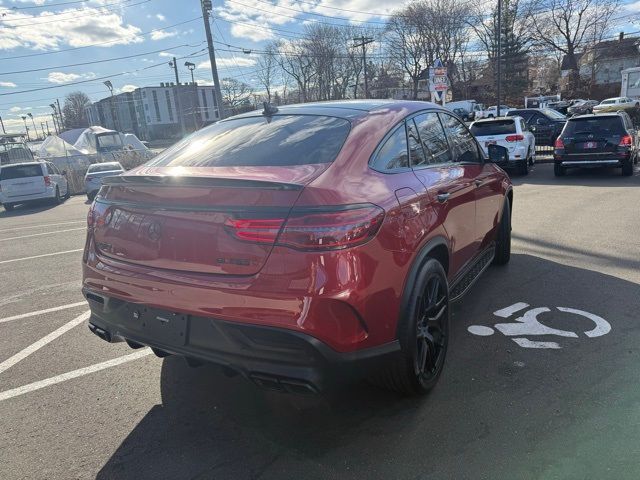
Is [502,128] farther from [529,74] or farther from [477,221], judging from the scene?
[529,74]

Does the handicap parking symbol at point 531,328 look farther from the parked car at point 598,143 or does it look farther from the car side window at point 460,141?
the parked car at point 598,143

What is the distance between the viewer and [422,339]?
2.93 m

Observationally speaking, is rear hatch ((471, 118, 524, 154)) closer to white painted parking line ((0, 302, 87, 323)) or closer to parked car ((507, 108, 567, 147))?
parked car ((507, 108, 567, 147))

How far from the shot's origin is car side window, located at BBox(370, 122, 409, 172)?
2832 millimetres

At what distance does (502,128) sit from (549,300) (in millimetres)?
10576

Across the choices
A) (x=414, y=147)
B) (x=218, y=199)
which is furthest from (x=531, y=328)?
(x=218, y=199)

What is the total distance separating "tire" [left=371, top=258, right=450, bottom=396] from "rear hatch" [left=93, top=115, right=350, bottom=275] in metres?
0.87

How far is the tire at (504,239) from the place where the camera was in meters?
5.32

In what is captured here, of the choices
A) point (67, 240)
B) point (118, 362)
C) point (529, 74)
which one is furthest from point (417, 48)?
point (118, 362)

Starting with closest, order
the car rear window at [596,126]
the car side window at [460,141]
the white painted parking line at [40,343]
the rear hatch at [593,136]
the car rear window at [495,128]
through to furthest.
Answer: the white painted parking line at [40,343] < the car side window at [460,141] < the rear hatch at [593,136] < the car rear window at [596,126] < the car rear window at [495,128]

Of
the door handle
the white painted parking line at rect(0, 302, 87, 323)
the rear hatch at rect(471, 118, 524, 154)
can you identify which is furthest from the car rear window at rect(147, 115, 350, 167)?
the rear hatch at rect(471, 118, 524, 154)

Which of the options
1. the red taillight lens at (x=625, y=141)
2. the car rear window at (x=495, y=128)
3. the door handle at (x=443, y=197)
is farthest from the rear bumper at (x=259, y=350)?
the car rear window at (x=495, y=128)

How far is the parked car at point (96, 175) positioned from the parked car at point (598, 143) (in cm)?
A: 1410

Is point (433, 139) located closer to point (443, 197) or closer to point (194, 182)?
point (443, 197)
